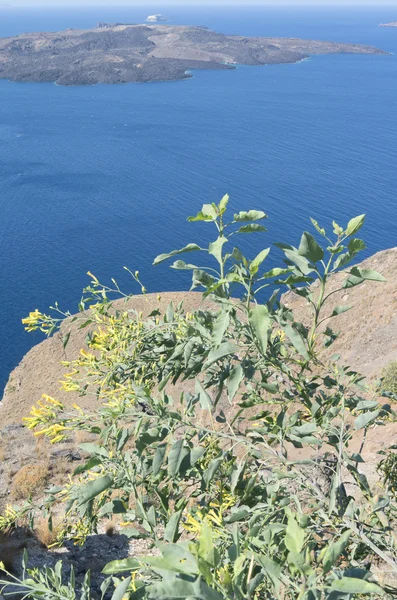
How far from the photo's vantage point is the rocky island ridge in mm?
117875

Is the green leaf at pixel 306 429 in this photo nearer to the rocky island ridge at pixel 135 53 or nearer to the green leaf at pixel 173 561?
the green leaf at pixel 173 561

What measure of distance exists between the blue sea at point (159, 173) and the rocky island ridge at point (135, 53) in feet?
56.3

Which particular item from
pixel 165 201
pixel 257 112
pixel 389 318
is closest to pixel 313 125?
pixel 257 112

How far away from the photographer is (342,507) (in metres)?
2.81

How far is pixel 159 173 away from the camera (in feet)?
204

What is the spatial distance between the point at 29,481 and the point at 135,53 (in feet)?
475

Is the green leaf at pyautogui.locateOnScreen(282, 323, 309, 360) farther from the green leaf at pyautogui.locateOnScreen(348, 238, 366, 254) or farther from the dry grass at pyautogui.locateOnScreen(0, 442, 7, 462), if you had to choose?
the dry grass at pyautogui.locateOnScreen(0, 442, 7, 462)

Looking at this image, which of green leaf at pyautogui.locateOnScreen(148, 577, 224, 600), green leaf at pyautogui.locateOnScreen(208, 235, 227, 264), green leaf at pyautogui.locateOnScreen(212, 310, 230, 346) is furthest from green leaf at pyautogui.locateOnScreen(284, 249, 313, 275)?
green leaf at pyautogui.locateOnScreen(148, 577, 224, 600)

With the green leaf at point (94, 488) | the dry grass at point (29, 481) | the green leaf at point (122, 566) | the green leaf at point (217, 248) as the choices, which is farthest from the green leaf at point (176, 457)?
the dry grass at point (29, 481)

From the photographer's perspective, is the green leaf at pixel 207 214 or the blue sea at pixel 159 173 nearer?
the green leaf at pixel 207 214

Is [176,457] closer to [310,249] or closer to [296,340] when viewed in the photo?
[296,340]

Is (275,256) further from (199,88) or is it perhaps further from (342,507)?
(199,88)

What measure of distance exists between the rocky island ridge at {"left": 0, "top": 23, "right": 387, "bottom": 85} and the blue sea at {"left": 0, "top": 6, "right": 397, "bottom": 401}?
17158mm

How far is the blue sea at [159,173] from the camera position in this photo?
1735 inches
